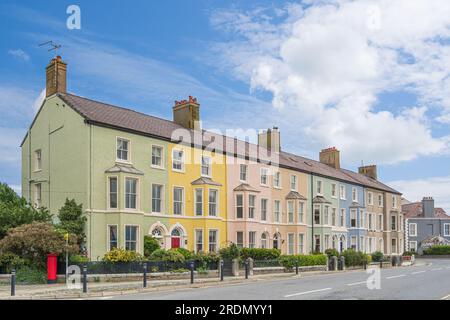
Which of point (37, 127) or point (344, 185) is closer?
point (37, 127)

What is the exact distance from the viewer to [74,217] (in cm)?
3334

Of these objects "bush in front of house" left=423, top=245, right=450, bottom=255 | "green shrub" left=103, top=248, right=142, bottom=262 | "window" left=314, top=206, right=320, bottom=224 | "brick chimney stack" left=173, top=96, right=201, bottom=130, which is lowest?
→ "bush in front of house" left=423, top=245, right=450, bottom=255

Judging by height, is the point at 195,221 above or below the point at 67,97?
below

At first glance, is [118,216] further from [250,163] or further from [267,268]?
[250,163]

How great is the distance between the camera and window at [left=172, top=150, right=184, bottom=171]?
39.6 meters

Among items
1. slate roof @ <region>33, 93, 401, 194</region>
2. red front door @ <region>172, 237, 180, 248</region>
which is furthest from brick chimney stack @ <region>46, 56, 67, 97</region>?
red front door @ <region>172, 237, 180, 248</region>

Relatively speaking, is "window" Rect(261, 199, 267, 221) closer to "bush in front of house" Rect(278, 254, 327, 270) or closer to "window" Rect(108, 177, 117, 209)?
"bush in front of house" Rect(278, 254, 327, 270)

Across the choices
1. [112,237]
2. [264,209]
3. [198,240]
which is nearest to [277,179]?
[264,209]

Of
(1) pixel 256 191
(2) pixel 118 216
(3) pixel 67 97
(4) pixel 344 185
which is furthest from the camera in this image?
(4) pixel 344 185

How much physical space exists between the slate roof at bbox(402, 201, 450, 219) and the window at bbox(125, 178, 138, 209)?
66773 mm

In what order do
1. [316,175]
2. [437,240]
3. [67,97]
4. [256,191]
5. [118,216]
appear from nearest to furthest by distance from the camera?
[118,216] → [67,97] → [256,191] → [316,175] → [437,240]

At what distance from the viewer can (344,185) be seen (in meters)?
61.1
